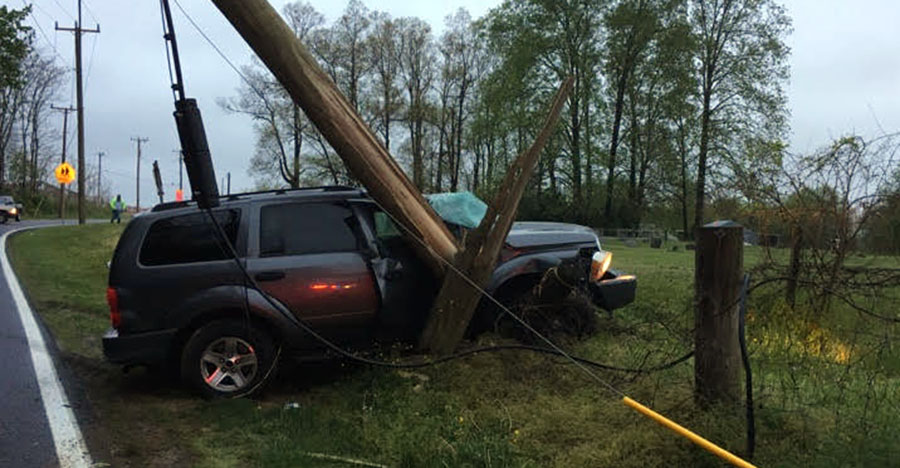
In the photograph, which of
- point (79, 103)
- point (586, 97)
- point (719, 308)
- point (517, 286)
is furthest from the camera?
point (586, 97)

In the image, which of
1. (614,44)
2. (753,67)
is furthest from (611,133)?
(753,67)

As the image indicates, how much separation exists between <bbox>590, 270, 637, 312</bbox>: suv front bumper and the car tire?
11.0 ft

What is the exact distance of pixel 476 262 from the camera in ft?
20.0

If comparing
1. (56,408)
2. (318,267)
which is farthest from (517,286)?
(56,408)

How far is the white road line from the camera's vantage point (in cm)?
444

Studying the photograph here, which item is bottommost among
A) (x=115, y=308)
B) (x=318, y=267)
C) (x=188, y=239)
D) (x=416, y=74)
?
(x=115, y=308)

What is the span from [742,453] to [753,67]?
148 feet

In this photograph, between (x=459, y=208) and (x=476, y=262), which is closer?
A: (x=476, y=262)

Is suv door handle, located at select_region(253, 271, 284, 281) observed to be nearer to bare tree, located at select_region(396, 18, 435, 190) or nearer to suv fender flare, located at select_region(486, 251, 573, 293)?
suv fender flare, located at select_region(486, 251, 573, 293)

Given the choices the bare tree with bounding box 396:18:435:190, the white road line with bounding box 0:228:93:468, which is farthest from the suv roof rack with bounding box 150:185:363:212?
the bare tree with bounding box 396:18:435:190

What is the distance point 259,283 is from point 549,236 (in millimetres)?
2999

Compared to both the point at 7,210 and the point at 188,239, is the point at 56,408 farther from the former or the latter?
the point at 7,210

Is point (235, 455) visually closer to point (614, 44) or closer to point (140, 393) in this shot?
point (140, 393)

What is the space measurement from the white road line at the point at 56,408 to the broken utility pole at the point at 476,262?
9.65 ft
